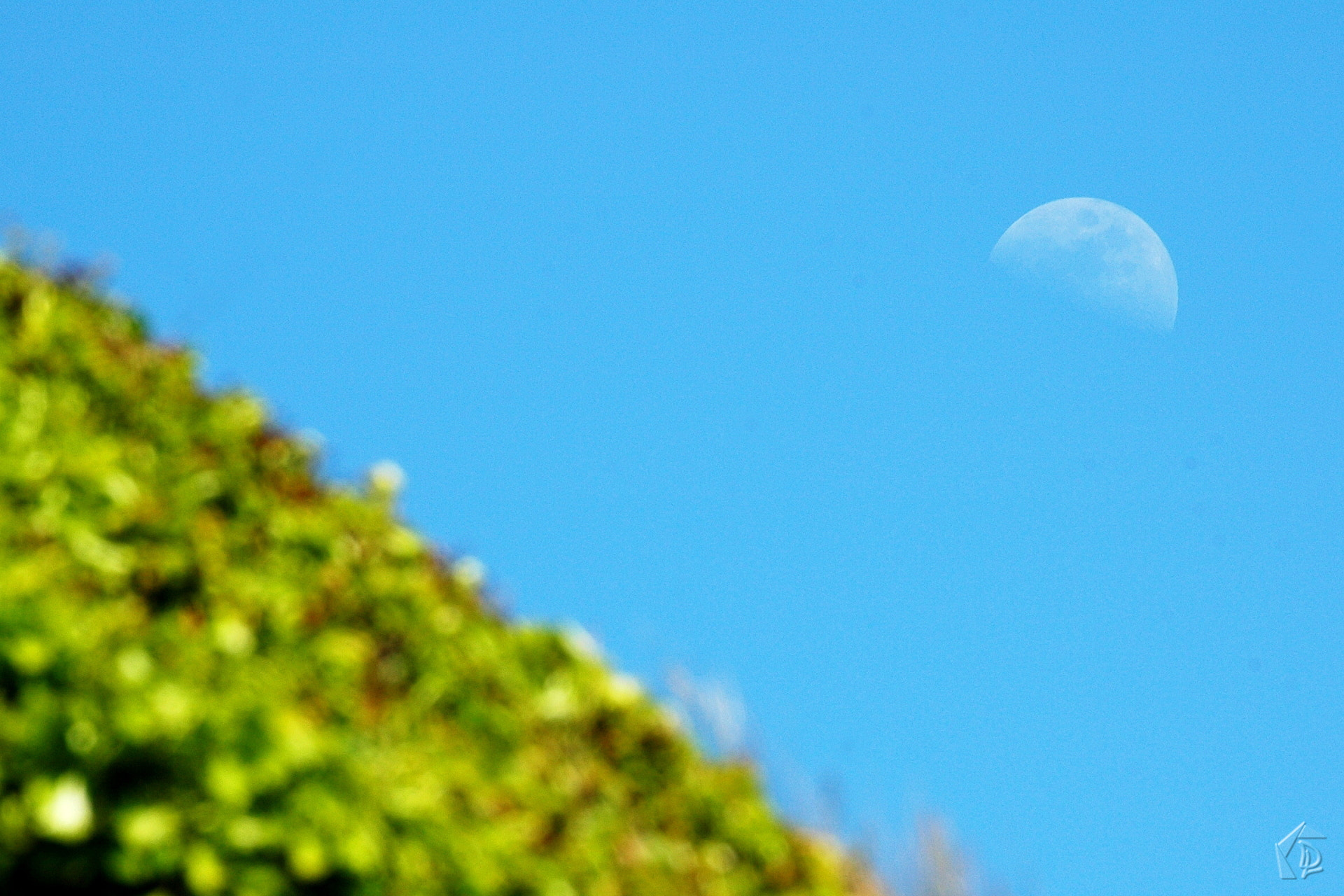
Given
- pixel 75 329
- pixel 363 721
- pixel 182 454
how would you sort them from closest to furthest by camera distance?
pixel 363 721 → pixel 182 454 → pixel 75 329

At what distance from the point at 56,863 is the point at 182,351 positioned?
130 inches

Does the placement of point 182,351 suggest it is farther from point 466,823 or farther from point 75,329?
point 466,823

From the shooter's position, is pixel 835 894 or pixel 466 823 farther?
pixel 835 894

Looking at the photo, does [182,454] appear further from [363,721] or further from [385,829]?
[385,829]

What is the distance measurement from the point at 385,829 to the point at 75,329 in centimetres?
319

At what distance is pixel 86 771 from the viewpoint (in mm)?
3354

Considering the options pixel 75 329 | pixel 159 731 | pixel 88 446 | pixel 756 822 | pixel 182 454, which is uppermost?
pixel 75 329

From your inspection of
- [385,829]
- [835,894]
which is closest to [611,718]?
[835,894]

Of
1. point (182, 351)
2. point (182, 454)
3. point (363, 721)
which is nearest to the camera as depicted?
point (363, 721)

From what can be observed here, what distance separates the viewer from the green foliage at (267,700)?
3.36 m

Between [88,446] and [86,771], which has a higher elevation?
[88,446]

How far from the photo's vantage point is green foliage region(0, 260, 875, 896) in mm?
3359

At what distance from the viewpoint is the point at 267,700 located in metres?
3.53

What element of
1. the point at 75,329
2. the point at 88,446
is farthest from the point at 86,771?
the point at 75,329
